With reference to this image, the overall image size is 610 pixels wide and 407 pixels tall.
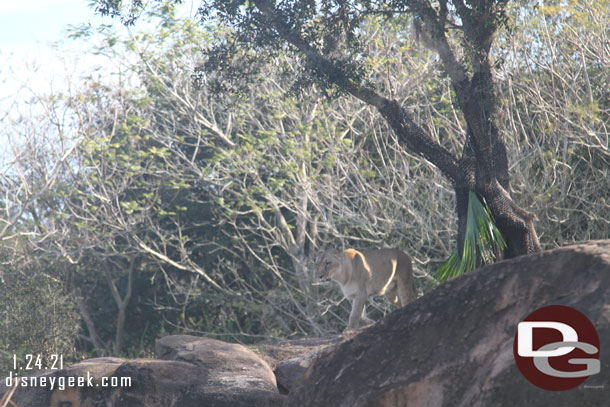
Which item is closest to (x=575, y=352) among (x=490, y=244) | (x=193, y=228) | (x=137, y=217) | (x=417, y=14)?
(x=490, y=244)

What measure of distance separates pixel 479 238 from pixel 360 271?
6.04ft

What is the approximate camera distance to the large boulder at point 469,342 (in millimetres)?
4816

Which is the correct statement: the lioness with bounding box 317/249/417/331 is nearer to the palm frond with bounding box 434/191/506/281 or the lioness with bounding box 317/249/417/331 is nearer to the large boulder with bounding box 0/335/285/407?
the palm frond with bounding box 434/191/506/281

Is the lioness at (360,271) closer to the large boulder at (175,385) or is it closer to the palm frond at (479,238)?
the palm frond at (479,238)

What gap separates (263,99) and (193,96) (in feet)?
6.01

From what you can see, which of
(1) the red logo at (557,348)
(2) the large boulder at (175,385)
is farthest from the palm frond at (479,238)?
(1) the red logo at (557,348)

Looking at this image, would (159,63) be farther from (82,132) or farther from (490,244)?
(490,244)

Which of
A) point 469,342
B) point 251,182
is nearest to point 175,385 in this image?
point 469,342

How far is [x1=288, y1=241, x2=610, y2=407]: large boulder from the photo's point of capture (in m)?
4.82

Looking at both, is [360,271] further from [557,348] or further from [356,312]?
[557,348]

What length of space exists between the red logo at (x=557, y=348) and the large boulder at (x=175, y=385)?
3824 millimetres

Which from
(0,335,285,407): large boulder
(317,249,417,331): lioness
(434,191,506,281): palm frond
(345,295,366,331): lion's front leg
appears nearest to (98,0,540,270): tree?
(434,191,506,281): palm frond

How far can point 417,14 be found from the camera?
402 inches

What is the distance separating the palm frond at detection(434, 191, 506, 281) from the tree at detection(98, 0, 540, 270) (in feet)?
0.67
